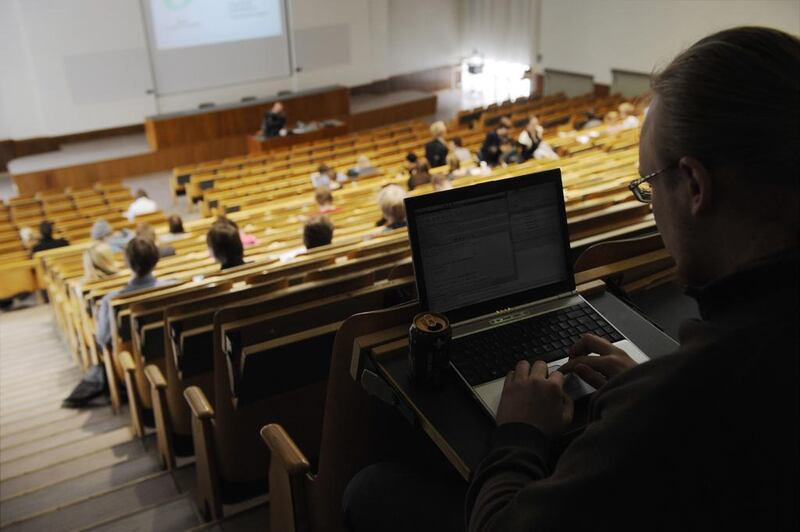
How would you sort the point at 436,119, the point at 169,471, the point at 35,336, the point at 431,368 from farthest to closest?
the point at 436,119 < the point at 35,336 < the point at 169,471 < the point at 431,368

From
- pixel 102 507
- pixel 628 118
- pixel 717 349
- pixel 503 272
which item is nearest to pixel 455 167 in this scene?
pixel 628 118

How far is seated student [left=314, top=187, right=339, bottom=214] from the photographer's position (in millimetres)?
7883

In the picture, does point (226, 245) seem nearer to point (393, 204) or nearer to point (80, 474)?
point (393, 204)

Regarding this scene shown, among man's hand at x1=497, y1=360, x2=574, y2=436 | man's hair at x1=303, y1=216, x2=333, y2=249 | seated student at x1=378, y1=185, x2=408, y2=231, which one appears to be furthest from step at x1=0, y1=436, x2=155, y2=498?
man's hand at x1=497, y1=360, x2=574, y2=436

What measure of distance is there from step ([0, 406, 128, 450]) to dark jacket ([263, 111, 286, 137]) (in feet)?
31.2

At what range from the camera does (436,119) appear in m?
16.8

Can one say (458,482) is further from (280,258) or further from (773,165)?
(280,258)

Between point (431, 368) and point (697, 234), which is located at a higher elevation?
point (697, 234)

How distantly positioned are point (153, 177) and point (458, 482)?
13.1 metres

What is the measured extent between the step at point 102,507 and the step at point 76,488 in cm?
9

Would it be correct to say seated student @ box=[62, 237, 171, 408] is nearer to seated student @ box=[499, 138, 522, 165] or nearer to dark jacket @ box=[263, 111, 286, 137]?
seated student @ box=[499, 138, 522, 165]

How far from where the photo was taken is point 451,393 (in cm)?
168

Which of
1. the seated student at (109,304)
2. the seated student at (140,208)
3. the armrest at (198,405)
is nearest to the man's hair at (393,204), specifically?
the seated student at (109,304)

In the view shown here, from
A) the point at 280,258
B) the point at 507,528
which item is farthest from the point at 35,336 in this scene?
the point at 507,528
